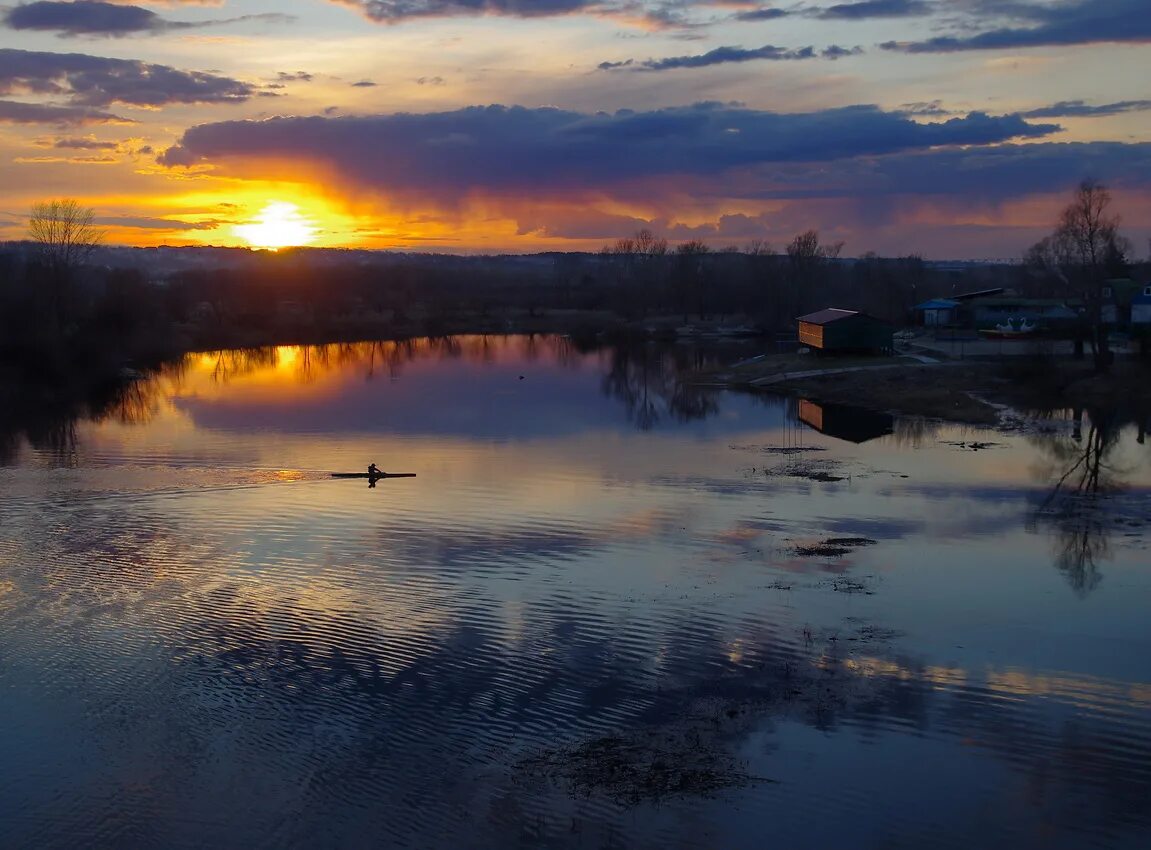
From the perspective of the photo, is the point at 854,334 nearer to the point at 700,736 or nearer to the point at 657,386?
the point at 657,386

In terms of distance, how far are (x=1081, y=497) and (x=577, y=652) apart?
14.6 m

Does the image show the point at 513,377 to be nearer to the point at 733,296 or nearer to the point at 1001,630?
the point at 1001,630

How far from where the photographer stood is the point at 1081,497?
2414 cm

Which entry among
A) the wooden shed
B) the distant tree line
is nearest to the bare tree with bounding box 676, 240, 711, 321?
the distant tree line

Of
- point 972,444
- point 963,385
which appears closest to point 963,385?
point 963,385

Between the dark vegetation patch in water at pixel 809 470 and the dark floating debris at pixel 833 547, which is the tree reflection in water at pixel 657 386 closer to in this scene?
the dark vegetation patch in water at pixel 809 470

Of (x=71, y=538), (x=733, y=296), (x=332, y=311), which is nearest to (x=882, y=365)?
(x=71, y=538)

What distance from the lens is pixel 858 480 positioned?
26.3 meters

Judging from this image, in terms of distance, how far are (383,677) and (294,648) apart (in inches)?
65.3

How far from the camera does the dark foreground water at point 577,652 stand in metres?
10.5

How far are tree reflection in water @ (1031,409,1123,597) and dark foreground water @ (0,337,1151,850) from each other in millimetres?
128

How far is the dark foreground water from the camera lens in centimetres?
1053

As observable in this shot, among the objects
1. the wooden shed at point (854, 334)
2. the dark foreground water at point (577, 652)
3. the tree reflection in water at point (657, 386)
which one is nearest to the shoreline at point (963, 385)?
the wooden shed at point (854, 334)

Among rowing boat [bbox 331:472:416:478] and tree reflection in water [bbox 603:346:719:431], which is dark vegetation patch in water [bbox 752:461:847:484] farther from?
rowing boat [bbox 331:472:416:478]
